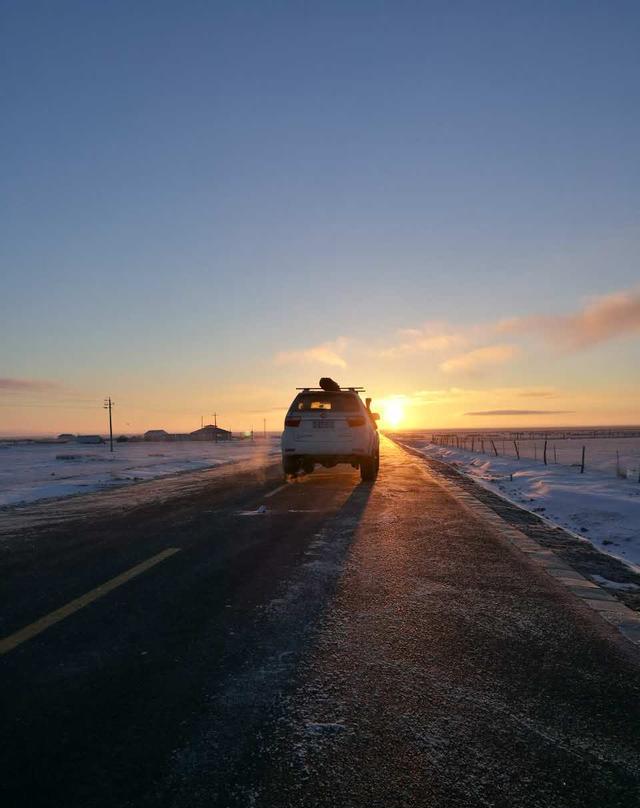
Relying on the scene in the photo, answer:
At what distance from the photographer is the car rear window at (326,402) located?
13344 millimetres

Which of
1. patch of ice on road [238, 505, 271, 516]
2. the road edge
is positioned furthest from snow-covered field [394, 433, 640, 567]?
patch of ice on road [238, 505, 271, 516]

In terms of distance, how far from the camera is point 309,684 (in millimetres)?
2850

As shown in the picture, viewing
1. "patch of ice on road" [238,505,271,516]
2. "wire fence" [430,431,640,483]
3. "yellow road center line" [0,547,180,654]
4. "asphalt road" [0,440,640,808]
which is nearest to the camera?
"asphalt road" [0,440,640,808]

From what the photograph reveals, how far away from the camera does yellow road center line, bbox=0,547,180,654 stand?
11.6ft

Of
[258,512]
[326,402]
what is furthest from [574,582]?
[326,402]

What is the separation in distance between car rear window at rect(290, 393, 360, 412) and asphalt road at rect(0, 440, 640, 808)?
743cm

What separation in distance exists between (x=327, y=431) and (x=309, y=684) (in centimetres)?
1022

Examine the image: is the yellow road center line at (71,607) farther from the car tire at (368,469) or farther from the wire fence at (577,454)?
the wire fence at (577,454)

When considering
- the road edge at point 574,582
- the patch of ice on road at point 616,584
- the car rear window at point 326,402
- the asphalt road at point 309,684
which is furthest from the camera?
the car rear window at point 326,402

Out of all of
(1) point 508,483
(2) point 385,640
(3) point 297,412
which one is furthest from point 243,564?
(1) point 508,483

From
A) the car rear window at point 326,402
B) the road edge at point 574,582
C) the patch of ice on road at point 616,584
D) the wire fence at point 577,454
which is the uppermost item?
the car rear window at point 326,402

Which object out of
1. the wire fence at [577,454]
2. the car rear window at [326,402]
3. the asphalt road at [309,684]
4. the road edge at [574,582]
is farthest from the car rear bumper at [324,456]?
the wire fence at [577,454]

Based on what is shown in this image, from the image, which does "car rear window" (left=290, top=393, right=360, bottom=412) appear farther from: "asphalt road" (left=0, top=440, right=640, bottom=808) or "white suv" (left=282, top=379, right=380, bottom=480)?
"asphalt road" (left=0, top=440, right=640, bottom=808)

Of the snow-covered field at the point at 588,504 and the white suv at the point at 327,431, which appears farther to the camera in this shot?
the white suv at the point at 327,431
